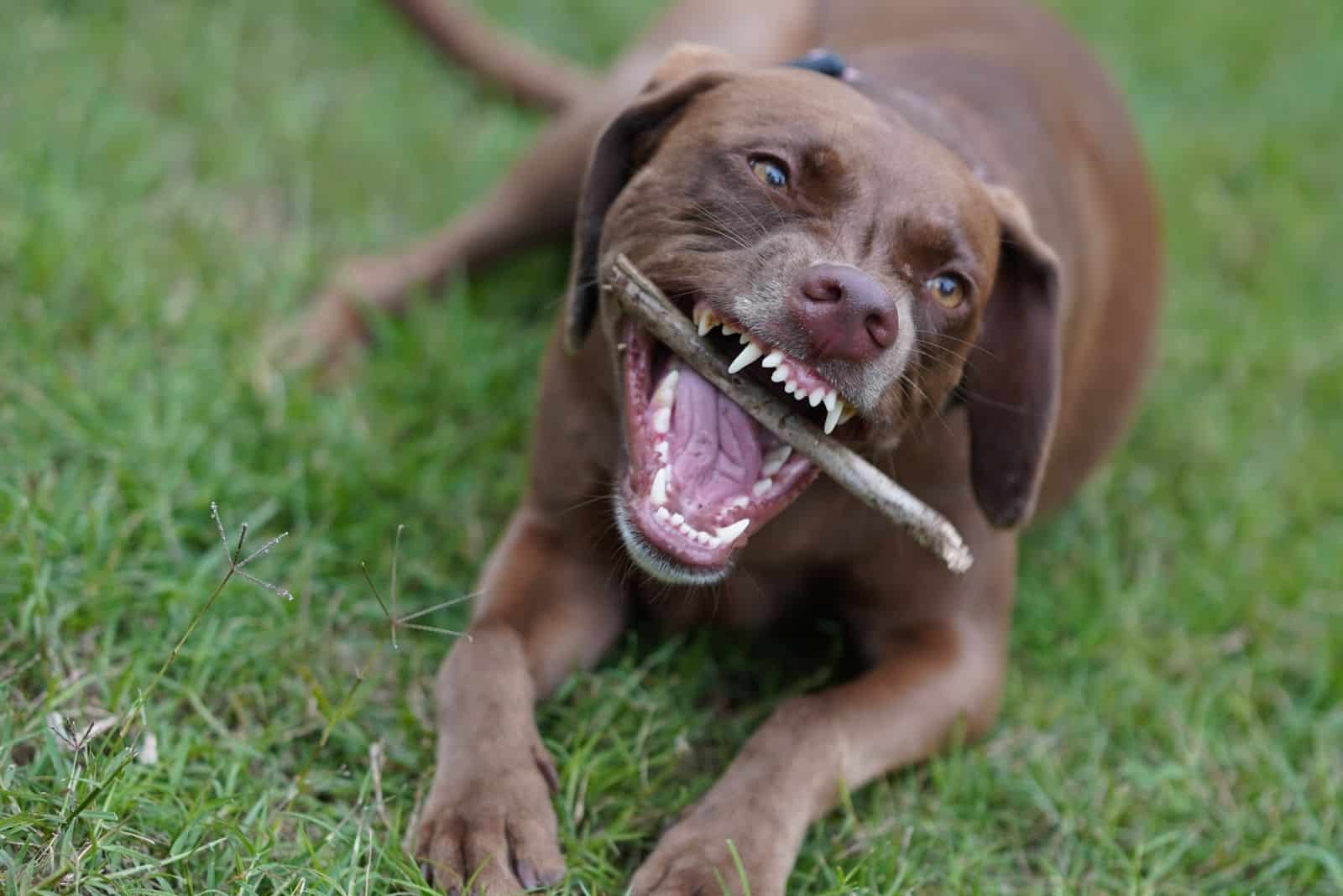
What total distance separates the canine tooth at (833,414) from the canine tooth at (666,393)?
11.7 inches

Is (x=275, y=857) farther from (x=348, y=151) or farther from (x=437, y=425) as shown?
(x=348, y=151)

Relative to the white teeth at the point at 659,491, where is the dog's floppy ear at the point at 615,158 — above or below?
above

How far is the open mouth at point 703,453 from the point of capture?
2551mm

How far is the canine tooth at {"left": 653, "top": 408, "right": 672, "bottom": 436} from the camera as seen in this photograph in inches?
105

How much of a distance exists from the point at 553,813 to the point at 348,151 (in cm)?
288

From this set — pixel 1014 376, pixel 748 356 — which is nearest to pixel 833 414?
pixel 748 356

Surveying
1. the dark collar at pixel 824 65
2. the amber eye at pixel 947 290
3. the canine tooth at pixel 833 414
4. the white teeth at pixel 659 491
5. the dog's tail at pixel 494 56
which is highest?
the dark collar at pixel 824 65

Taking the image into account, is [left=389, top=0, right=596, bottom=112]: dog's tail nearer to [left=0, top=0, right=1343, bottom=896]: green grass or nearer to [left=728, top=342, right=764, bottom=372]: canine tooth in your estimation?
[left=0, top=0, right=1343, bottom=896]: green grass

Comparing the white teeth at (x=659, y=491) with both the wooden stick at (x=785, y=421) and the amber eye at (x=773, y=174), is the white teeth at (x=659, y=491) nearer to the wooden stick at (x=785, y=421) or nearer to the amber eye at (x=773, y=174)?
the wooden stick at (x=785, y=421)

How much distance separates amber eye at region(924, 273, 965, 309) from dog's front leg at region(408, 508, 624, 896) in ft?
3.05

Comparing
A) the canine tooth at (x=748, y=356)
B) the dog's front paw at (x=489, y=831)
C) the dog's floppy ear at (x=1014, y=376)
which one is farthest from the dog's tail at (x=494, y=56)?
the dog's front paw at (x=489, y=831)

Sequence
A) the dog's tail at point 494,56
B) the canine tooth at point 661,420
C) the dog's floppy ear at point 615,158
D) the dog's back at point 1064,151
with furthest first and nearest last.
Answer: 1. the dog's tail at point 494,56
2. the dog's back at point 1064,151
3. the dog's floppy ear at point 615,158
4. the canine tooth at point 661,420

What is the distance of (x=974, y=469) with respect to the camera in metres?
3.03

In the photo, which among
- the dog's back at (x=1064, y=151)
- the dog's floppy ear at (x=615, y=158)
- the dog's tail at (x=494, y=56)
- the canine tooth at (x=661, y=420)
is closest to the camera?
the canine tooth at (x=661, y=420)
